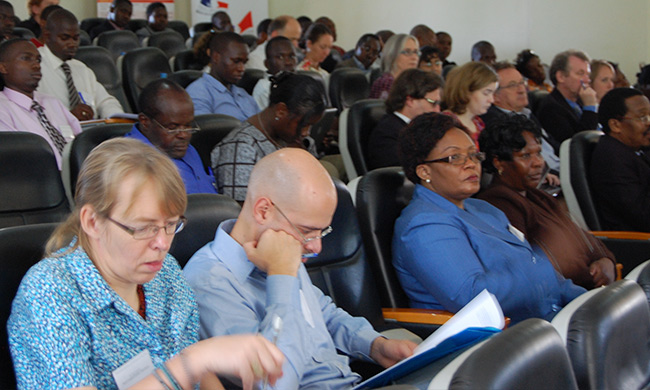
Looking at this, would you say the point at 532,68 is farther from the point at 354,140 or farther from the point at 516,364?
the point at 516,364

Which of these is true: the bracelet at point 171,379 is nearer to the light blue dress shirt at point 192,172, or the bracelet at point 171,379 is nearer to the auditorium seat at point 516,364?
the auditorium seat at point 516,364

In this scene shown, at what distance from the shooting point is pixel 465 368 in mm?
1217

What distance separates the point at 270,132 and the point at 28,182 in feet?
3.41

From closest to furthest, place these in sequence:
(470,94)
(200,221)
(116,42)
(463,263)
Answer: (200,221) → (463,263) → (470,94) → (116,42)

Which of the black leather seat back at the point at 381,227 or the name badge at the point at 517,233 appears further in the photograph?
the name badge at the point at 517,233

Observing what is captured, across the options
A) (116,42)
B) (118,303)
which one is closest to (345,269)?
(118,303)

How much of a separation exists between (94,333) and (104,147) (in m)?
0.36

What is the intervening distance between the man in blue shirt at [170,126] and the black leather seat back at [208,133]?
38cm

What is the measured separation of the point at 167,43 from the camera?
785 cm

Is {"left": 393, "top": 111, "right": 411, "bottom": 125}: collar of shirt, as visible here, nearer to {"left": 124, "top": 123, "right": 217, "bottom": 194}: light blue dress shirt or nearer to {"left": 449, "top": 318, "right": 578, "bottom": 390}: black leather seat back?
{"left": 124, "top": 123, "right": 217, "bottom": 194}: light blue dress shirt

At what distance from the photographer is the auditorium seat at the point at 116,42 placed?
7211 mm

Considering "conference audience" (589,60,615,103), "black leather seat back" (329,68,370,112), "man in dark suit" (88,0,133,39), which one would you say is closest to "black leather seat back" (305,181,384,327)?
"black leather seat back" (329,68,370,112)

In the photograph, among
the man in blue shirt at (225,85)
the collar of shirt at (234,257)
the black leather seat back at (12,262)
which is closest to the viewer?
the black leather seat back at (12,262)

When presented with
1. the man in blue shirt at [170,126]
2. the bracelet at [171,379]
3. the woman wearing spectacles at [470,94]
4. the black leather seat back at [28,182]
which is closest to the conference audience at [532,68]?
the woman wearing spectacles at [470,94]
